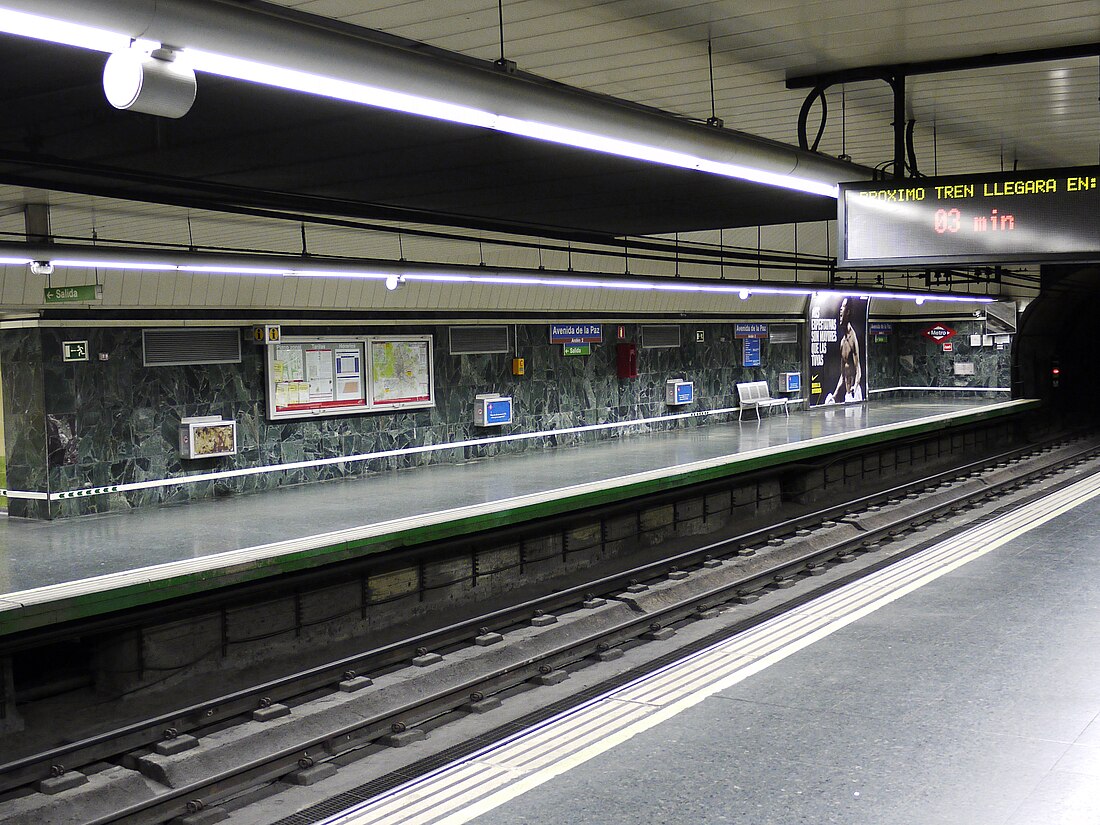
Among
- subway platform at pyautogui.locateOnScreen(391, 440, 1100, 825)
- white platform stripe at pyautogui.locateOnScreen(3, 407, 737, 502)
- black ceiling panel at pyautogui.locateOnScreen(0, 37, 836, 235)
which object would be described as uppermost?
black ceiling panel at pyautogui.locateOnScreen(0, 37, 836, 235)

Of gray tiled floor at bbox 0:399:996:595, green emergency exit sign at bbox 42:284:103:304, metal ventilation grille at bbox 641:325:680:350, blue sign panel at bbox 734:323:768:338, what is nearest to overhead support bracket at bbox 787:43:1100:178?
gray tiled floor at bbox 0:399:996:595

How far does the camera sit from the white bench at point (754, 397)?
Answer: 18156mm

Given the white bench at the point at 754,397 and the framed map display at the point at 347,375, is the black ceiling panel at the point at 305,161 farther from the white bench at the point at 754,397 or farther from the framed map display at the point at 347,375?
the white bench at the point at 754,397

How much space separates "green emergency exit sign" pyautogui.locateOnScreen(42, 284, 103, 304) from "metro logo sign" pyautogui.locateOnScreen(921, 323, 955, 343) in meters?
21.0

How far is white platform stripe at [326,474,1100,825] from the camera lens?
4.24 m

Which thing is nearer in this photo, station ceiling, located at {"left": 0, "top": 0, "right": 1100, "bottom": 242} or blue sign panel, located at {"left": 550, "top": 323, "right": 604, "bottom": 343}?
station ceiling, located at {"left": 0, "top": 0, "right": 1100, "bottom": 242}

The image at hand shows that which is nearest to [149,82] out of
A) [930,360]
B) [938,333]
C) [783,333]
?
[783,333]

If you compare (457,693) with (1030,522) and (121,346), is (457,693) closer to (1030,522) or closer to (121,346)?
(121,346)

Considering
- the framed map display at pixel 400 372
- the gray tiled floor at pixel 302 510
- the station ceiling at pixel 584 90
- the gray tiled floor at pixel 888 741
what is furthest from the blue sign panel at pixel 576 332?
the gray tiled floor at pixel 888 741

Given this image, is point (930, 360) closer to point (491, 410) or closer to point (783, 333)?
point (783, 333)

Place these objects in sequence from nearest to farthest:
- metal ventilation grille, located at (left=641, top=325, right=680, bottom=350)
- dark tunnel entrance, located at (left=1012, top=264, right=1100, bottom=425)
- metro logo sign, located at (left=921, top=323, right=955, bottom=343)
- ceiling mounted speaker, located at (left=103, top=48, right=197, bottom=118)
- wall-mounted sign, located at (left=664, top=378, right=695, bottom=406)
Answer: ceiling mounted speaker, located at (left=103, top=48, right=197, bottom=118) < metal ventilation grille, located at (left=641, top=325, right=680, bottom=350) < wall-mounted sign, located at (left=664, top=378, right=695, bottom=406) < dark tunnel entrance, located at (left=1012, top=264, right=1100, bottom=425) < metro logo sign, located at (left=921, top=323, right=955, bottom=343)

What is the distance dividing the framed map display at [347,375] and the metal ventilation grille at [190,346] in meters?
0.43

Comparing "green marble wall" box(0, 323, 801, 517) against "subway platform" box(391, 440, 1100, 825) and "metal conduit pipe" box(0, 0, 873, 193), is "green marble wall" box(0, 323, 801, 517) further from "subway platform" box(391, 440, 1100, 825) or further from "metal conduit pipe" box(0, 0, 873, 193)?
"metal conduit pipe" box(0, 0, 873, 193)

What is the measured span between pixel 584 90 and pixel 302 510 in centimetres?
507
